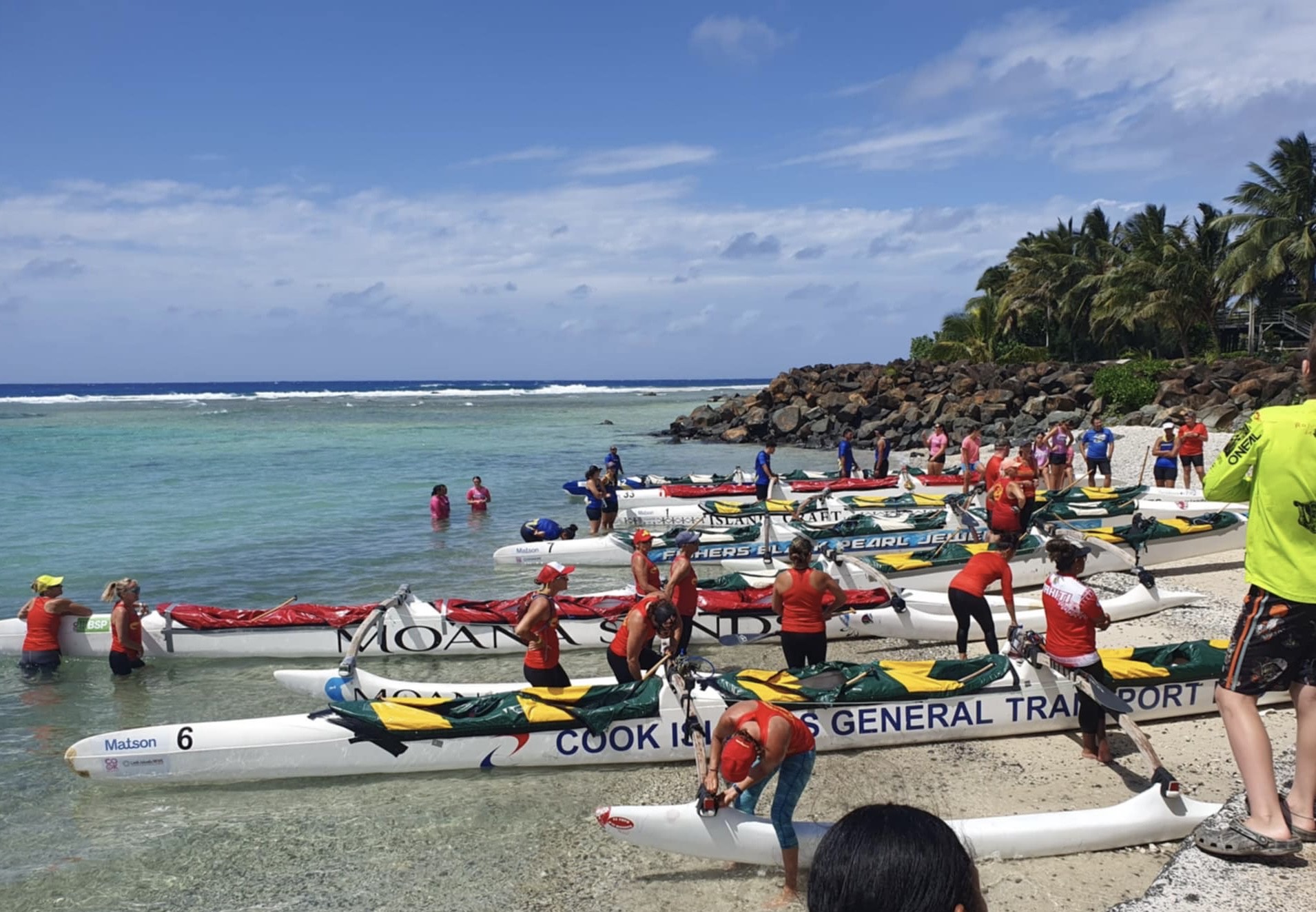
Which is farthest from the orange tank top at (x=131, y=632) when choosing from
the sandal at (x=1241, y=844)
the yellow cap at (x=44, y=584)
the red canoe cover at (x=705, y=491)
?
the red canoe cover at (x=705, y=491)

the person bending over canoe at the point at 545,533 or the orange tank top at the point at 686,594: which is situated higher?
the orange tank top at the point at 686,594

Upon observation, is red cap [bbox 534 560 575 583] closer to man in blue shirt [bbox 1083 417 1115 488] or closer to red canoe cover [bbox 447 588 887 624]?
red canoe cover [bbox 447 588 887 624]

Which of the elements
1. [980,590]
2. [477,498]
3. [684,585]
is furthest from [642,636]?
[477,498]

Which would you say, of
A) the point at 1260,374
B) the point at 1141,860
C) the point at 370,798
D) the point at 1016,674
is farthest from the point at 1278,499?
the point at 1260,374

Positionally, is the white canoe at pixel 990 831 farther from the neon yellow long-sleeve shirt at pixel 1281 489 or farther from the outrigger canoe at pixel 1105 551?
the outrigger canoe at pixel 1105 551

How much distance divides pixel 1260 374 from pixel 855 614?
90.4ft

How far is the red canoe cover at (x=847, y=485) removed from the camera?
23.5 m

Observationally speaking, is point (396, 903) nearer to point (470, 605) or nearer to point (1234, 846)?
point (1234, 846)

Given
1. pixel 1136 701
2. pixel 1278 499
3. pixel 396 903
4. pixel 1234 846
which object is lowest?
pixel 396 903

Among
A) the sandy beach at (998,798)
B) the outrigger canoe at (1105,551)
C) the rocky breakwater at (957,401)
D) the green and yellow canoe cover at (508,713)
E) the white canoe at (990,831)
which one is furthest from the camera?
the rocky breakwater at (957,401)

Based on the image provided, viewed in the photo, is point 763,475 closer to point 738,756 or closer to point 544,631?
point 544,631

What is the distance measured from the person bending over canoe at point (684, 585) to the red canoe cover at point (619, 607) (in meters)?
1.54

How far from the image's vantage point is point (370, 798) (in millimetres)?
8164

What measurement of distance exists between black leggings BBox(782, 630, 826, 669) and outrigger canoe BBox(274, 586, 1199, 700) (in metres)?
2.08
